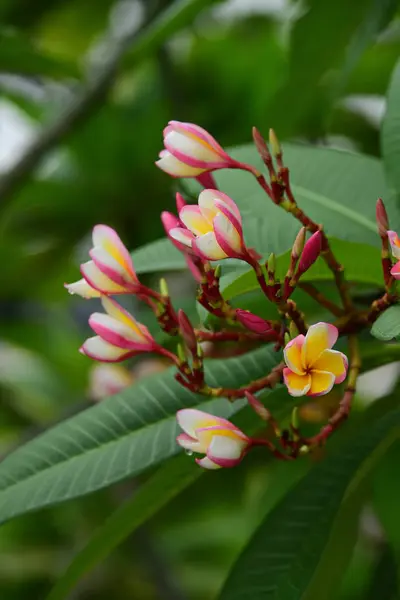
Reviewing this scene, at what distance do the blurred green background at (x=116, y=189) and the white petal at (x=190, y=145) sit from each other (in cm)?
66

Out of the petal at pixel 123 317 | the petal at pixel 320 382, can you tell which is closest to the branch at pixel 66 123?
the petal at pixel 123 317

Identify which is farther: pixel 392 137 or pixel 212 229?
pixel 392 137

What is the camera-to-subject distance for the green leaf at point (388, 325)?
439 mm

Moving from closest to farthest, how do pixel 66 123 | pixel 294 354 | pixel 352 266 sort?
1. pixel 294 354
2. pixel 352 266
3. pixel 66 123

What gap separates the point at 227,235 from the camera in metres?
0.46

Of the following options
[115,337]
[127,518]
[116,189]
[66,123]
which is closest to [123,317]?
[115,337]

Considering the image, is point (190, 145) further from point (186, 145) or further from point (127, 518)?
point (127, 518)

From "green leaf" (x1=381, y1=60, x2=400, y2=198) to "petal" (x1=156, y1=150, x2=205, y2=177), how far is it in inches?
6.7

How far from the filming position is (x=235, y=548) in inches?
59.8

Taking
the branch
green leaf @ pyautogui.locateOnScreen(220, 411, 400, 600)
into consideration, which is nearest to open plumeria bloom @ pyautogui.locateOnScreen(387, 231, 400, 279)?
green leaf @ pyautogui.locateOnScreen(220, 411, 400, 600)

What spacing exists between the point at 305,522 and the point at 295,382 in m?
0.25

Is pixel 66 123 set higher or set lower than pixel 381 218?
higher

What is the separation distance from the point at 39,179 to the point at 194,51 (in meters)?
0.36

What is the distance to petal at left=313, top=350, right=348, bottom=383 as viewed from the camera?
0.44m
